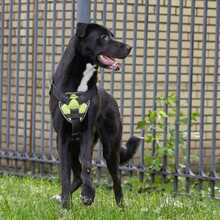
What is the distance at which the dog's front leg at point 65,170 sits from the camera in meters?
5.73

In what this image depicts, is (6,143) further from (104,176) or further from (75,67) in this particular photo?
(75,67)

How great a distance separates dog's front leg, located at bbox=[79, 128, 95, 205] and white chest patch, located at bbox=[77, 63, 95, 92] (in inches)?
12.8

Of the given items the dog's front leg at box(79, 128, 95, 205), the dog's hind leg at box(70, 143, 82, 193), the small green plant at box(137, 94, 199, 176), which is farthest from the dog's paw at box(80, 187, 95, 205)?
the small green plant at box(137, 94, 199, 176)

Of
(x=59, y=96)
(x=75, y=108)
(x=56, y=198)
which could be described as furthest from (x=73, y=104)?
(x=56, y=198)

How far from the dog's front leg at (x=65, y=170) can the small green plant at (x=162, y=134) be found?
191 centimetres

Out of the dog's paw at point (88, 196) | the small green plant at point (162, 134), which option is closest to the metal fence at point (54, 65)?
the small green plant at point (162, 134)

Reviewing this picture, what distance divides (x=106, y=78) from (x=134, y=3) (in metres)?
1.07

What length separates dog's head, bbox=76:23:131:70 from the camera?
5.61 m

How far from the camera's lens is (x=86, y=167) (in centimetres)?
549

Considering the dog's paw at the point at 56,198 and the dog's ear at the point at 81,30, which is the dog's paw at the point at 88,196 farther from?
the dog's ear at the point at 81,30

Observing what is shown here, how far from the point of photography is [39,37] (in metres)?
8.70

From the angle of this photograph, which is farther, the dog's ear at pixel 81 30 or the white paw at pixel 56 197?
the white paw at pixel 56 197

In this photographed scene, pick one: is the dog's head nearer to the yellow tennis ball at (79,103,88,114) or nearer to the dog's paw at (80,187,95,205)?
the yellow tennis ball at (79,103,88,114)

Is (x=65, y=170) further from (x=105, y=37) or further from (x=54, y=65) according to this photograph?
(x=54, y=65)
